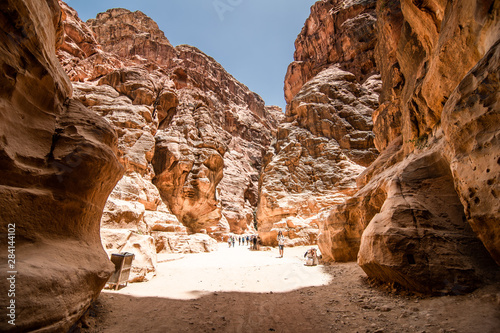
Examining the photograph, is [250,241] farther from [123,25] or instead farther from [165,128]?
[123,25]

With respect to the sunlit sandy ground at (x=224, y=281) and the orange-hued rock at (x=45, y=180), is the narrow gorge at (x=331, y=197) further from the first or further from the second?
the sunlit sandy ground at (x=224, y=281)

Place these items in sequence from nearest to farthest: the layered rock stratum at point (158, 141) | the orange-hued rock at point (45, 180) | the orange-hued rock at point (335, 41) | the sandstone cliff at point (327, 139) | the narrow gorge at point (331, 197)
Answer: the orange-hued rock at point (45, 180) < the narrow gorge at point (331, 197) < the layered rock stratum at point (158, 141) < the sandstone cliff at point (327, 139) < the orange-hued rock at point (335, 41)

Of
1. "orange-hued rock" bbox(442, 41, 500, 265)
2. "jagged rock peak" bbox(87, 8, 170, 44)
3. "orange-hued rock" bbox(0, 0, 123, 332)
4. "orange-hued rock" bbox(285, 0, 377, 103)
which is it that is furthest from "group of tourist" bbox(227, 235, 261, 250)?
"jagged rock peak" bbox(87, 8, 170, 44)

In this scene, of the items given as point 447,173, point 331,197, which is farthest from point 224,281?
point 331,197

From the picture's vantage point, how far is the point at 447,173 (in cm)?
510

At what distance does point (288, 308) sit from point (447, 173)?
4762 mm

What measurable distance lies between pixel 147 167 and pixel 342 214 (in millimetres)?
17195

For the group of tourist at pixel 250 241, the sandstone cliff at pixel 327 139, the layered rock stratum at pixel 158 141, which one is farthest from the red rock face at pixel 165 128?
the sandstone cliff at pixel 327 139

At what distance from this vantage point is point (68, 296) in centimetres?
275

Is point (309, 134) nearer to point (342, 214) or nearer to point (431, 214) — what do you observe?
point (342, 214)

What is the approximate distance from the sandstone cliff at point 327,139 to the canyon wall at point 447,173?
42.5 ft

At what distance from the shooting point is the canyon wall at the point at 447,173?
11.0 ft

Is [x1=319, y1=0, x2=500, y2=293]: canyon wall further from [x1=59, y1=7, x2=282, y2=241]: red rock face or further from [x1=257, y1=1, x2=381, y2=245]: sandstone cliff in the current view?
[x1=257, y1=1, x2=381, y2=245]: sandstone cliff

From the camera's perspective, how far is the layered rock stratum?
14.9 m
